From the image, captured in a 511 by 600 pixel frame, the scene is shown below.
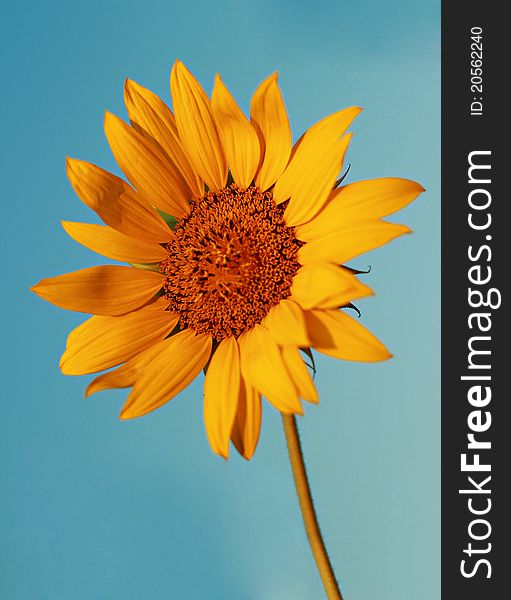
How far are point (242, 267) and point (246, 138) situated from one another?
7.3 inches

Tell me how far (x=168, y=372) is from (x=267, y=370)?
18 centimetres

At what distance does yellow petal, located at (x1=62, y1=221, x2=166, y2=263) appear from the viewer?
3.85 feet

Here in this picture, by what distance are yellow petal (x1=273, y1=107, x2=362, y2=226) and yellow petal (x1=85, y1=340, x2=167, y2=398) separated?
27cm

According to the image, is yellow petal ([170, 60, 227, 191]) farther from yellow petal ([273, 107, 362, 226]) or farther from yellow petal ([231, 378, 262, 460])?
yellow petal ([231, 378, 262, 460])

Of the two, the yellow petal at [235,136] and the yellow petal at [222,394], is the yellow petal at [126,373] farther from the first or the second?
the yellow petal at [235,136]

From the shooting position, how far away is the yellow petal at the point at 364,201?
3.23ft

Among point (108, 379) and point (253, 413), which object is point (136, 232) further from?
point (253, 413)

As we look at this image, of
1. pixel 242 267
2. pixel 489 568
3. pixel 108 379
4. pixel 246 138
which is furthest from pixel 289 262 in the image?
pixel 489 568

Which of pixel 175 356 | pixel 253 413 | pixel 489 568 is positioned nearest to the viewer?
pixel 253 413

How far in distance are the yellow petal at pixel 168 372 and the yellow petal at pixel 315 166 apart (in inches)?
8.8

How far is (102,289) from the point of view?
1172 millimetres

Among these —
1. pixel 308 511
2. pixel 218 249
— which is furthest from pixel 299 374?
pixel 218 249

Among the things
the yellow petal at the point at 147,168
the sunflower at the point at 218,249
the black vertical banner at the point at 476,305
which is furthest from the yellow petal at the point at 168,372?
the black vertical banner at the point at 476,305

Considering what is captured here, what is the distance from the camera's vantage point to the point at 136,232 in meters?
1.20
